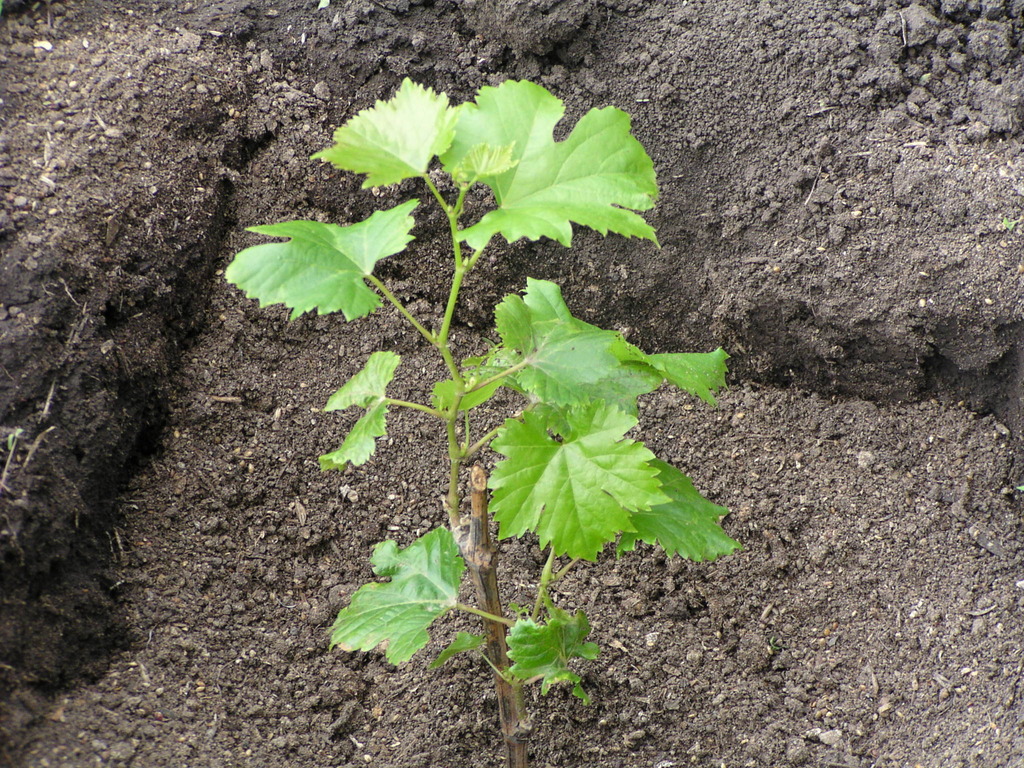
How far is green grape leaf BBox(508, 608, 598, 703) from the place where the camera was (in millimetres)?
1416

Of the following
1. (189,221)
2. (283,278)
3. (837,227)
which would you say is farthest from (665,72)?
(283,278)

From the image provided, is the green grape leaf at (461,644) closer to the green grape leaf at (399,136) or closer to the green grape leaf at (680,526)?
the green grape leaf at (680,526)

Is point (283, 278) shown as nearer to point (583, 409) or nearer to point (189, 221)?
point (583, 409)

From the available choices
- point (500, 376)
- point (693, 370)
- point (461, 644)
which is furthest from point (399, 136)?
point (461, 644)

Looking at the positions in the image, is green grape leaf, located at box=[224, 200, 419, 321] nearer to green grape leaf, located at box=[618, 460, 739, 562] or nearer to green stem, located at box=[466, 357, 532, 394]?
green stem, located at box=[466, 357, 532, 394]

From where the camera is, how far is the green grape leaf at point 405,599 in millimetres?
1434

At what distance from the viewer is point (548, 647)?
1451mm

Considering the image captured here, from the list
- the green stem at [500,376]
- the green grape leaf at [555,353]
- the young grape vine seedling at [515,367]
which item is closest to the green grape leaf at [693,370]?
the young grape vine seedling at [515,367]

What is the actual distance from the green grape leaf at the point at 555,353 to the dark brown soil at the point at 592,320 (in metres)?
0.86

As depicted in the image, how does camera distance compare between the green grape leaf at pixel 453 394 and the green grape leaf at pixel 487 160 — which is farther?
the green grape leaf at pixel 453 394

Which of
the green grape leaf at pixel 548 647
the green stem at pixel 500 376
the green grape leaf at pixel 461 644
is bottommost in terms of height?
the green grape leaf at pixel 461 644

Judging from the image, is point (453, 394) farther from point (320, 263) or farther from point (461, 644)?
point (461, 644)

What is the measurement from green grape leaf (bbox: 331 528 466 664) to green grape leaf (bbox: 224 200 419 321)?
532mm

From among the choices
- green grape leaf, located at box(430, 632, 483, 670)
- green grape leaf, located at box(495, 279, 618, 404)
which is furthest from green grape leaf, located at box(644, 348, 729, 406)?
green grape leaf, located at box(430, 632, 483, 670)
